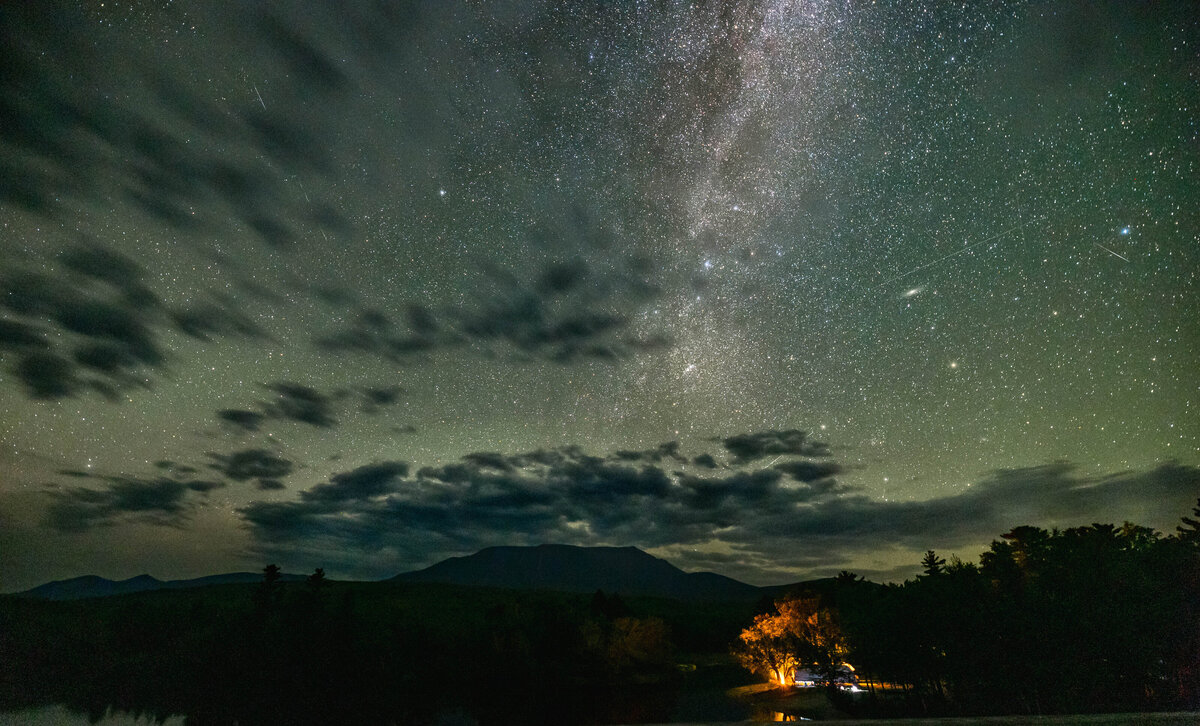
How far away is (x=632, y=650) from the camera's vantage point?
64438 millimetres

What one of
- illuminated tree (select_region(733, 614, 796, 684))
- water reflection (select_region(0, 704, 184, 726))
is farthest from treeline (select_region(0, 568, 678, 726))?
illuminated tree (select_region(733, 614, 796, 684))

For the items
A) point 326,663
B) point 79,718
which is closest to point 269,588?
point 79,718

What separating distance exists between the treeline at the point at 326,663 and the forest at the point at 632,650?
0.19 m

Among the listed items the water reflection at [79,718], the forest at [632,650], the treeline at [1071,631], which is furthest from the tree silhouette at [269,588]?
the treeline at [1071,631]

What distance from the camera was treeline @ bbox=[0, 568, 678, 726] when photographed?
3991cm

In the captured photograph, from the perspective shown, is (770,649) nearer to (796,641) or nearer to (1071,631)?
(796,641)

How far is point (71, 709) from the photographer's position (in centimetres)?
4831

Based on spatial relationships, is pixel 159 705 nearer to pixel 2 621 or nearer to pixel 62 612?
pixel 2 621

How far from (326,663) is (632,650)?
35822 mm

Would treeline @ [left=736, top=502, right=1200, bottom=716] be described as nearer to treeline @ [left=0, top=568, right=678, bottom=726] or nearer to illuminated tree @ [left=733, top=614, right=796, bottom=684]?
illuminated tree @ [left=733, top=614, right=796, bottom=684]

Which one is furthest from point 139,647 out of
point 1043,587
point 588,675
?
point 1043,587

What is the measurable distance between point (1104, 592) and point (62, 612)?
9429cm

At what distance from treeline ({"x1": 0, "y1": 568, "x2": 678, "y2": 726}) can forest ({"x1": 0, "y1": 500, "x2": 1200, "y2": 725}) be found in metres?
0.19

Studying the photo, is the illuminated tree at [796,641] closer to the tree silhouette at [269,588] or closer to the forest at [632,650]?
the forest at [632,650]
